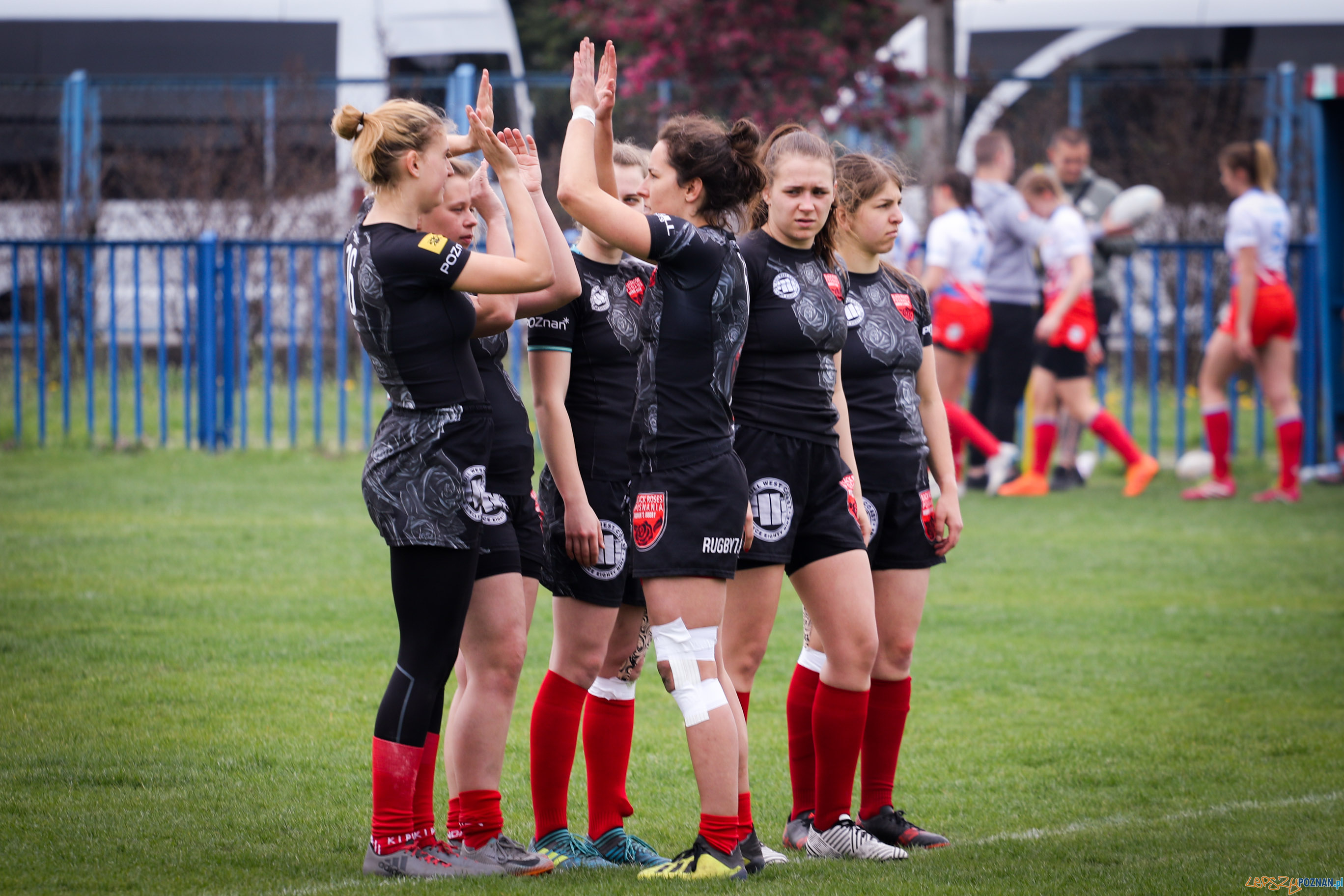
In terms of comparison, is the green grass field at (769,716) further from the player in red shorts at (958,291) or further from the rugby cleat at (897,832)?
the player in red shorts at (958,291)

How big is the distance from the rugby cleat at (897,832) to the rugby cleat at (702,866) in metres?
0.60

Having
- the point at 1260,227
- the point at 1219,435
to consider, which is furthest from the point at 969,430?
the point at 1260,227

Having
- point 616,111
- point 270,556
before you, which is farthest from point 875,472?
point 616,111

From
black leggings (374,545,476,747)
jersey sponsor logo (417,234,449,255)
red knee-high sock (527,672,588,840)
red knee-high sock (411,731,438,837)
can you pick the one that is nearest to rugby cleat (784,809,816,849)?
red knee-high sock (527,672,588,840)

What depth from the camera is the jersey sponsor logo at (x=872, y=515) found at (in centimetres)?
393

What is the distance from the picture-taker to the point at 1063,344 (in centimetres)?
984

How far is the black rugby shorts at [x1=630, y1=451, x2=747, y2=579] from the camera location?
3330 millimetres

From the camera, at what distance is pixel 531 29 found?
70.4 ft

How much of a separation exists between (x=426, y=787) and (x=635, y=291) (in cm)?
138

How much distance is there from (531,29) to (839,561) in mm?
19181

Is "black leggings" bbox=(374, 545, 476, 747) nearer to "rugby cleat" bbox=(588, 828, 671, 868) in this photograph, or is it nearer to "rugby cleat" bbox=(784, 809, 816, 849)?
"rugby cleat" bbox=(588, 828, 671, 868)

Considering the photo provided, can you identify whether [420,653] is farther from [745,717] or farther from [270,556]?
[270,556]

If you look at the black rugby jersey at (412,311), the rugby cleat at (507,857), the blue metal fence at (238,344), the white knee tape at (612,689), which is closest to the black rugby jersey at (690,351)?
the black rugby jersey at (412,311)

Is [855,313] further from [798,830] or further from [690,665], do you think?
[798,830]
